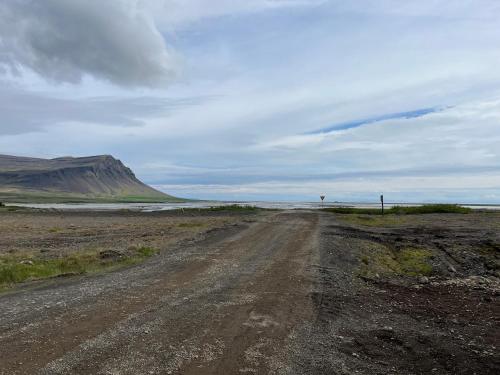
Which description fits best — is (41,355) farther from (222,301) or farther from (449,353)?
(449,353)

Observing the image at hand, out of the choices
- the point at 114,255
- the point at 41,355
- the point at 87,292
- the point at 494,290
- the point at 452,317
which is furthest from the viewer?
the point at 114,255

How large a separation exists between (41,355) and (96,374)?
4.50 feet

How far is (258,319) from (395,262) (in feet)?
41.0

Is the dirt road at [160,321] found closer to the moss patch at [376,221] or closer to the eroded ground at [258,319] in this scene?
the eroded ground at [258,319]

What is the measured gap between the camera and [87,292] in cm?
1201

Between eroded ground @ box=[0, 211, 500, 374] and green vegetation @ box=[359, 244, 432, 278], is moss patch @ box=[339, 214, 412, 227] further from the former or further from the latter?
eroded ground @ box=[0, 211, 500, 374]

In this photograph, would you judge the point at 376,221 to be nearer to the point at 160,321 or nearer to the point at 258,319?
the point at 258,319

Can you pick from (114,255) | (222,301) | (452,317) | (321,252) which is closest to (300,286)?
(222,301)

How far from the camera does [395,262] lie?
65.7 feet

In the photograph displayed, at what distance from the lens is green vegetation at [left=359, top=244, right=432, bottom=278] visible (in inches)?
666

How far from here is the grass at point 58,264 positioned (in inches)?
586

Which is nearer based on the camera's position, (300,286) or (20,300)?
(20,300)

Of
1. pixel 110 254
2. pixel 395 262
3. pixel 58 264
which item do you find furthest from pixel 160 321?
pixel 395 262

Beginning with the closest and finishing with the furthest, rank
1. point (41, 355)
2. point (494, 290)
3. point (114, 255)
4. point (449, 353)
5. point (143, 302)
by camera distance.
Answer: point (41, 355) → point (449, 353) → point (143, 302) → point (494, 290) → point (114, 255)
